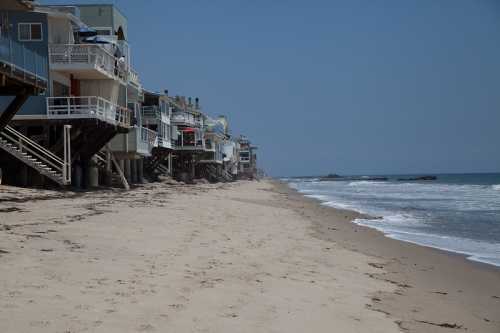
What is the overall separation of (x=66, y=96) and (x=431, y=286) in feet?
71.8

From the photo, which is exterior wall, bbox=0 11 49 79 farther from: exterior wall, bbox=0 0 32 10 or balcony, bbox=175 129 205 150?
balcony, bbox=175 129 205 150

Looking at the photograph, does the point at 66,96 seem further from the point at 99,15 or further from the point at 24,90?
the point at 99,15

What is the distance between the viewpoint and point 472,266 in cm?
1087

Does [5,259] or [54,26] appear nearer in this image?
[5,259]

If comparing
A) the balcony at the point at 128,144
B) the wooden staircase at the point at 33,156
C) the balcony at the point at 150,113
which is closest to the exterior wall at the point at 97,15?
the balcony at the point at 128,144

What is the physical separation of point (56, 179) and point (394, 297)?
17.8 m

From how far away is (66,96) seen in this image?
26.5 meters

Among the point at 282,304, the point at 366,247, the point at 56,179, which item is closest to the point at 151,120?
the point at 56,179

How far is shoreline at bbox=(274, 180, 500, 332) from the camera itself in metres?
6.66

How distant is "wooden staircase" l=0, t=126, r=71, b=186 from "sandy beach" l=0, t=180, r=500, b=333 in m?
9.86

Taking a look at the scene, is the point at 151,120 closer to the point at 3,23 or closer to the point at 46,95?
the point at 46,95

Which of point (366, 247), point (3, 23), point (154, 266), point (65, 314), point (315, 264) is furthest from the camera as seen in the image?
point (3, 23)

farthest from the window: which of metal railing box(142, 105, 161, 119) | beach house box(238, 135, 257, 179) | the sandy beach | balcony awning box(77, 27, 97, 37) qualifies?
beach house box(238, 135, 257, 179)

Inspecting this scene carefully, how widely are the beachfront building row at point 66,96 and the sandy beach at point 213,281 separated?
6554mm
